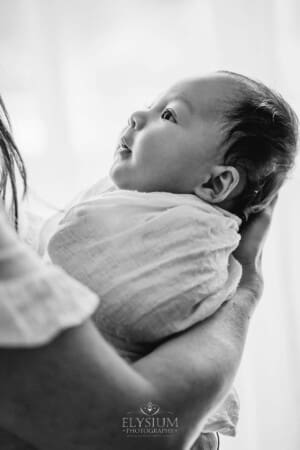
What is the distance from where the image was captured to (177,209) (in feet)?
2.31

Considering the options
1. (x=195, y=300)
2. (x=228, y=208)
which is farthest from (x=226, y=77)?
(x=195, y=300)

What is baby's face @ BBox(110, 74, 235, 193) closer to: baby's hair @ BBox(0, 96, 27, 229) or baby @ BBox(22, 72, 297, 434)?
baby @ BBox(22, 72, 297, 434)

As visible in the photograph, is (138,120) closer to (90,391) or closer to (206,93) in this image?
(206,93)

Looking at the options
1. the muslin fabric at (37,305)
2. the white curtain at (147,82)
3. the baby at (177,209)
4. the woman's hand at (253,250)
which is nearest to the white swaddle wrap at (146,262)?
the baby at (177,209)

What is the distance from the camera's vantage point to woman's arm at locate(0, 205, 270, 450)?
390mm

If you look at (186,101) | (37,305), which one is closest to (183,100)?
(186,101)

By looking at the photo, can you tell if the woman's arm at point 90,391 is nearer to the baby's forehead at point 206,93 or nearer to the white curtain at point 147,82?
the baby's forehead at point 206,93

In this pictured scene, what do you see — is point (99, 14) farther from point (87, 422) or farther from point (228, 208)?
point (87, 422)

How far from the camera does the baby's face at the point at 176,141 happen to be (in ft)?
2.72

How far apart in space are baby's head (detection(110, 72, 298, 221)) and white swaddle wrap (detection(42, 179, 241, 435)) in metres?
0.11

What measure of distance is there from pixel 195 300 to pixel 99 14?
1.14 m

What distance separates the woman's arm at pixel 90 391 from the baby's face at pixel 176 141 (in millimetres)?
375

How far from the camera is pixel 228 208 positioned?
0.91m

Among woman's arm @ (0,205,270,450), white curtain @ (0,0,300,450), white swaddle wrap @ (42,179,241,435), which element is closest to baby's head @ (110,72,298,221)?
white swaddle wrap @ (42,179,241,435)
